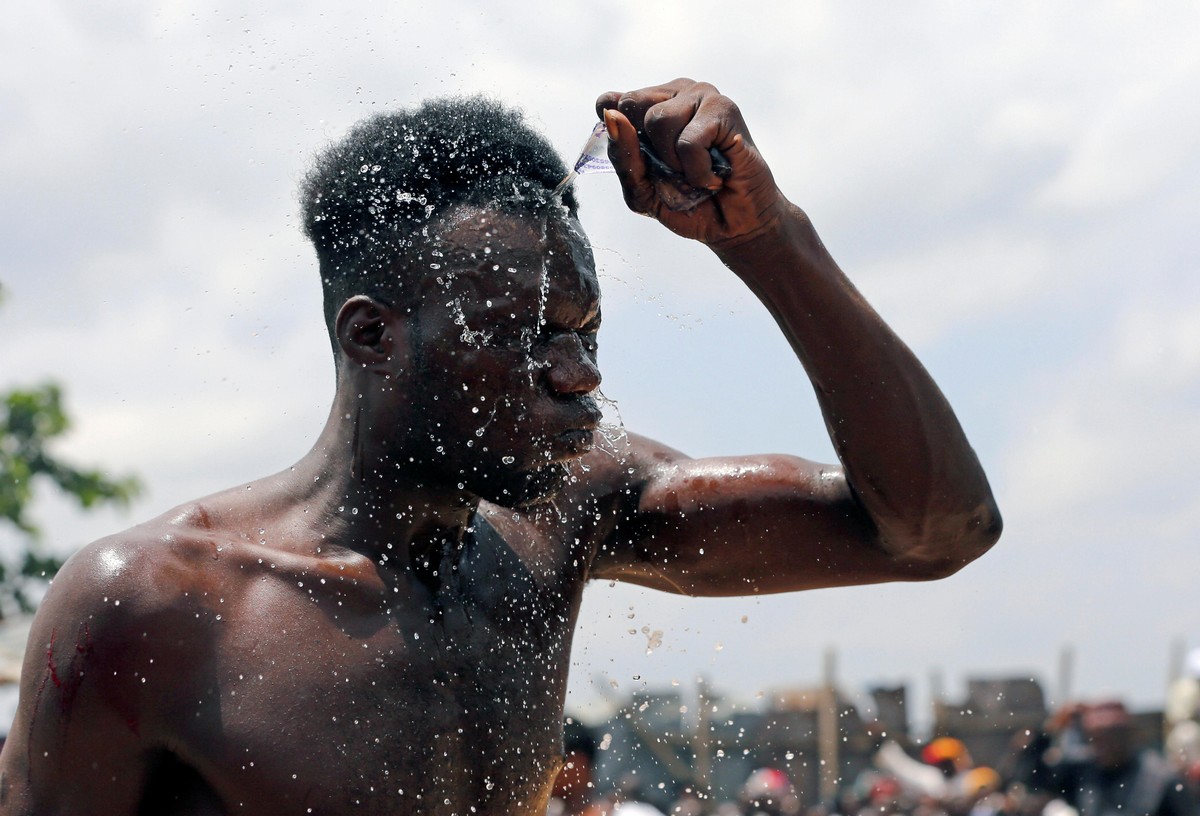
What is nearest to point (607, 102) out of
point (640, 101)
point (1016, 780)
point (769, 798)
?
point (640, 101)

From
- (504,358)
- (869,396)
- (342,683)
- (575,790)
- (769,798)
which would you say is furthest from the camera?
(769,798)

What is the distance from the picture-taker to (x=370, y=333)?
101 inches

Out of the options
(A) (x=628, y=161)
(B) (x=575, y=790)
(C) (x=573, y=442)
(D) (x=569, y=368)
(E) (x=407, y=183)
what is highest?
(E) (x=407, y=183)

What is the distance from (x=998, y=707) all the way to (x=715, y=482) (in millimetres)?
8284

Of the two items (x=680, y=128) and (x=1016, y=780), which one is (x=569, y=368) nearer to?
(x=680, y=128)

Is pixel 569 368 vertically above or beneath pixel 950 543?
above

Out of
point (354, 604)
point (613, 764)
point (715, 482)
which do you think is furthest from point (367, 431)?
point (613, 764)

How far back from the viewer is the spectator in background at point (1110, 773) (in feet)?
20.7

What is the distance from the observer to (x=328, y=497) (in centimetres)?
254

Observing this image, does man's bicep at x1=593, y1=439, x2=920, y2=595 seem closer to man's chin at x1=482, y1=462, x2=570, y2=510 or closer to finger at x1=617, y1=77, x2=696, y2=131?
man's chin at x1=482, y1=462, x2=570, y2=510

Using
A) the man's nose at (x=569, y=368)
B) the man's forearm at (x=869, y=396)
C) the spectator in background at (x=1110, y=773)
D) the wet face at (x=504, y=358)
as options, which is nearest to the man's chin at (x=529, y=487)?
the wet face at (x=504, y=358)

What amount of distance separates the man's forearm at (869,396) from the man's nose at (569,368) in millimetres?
296

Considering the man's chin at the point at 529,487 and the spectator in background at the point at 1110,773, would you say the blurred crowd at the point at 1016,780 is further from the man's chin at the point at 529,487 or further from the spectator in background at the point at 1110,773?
the man's chin at the point at 529,487

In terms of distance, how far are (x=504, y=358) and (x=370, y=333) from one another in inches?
11.8
